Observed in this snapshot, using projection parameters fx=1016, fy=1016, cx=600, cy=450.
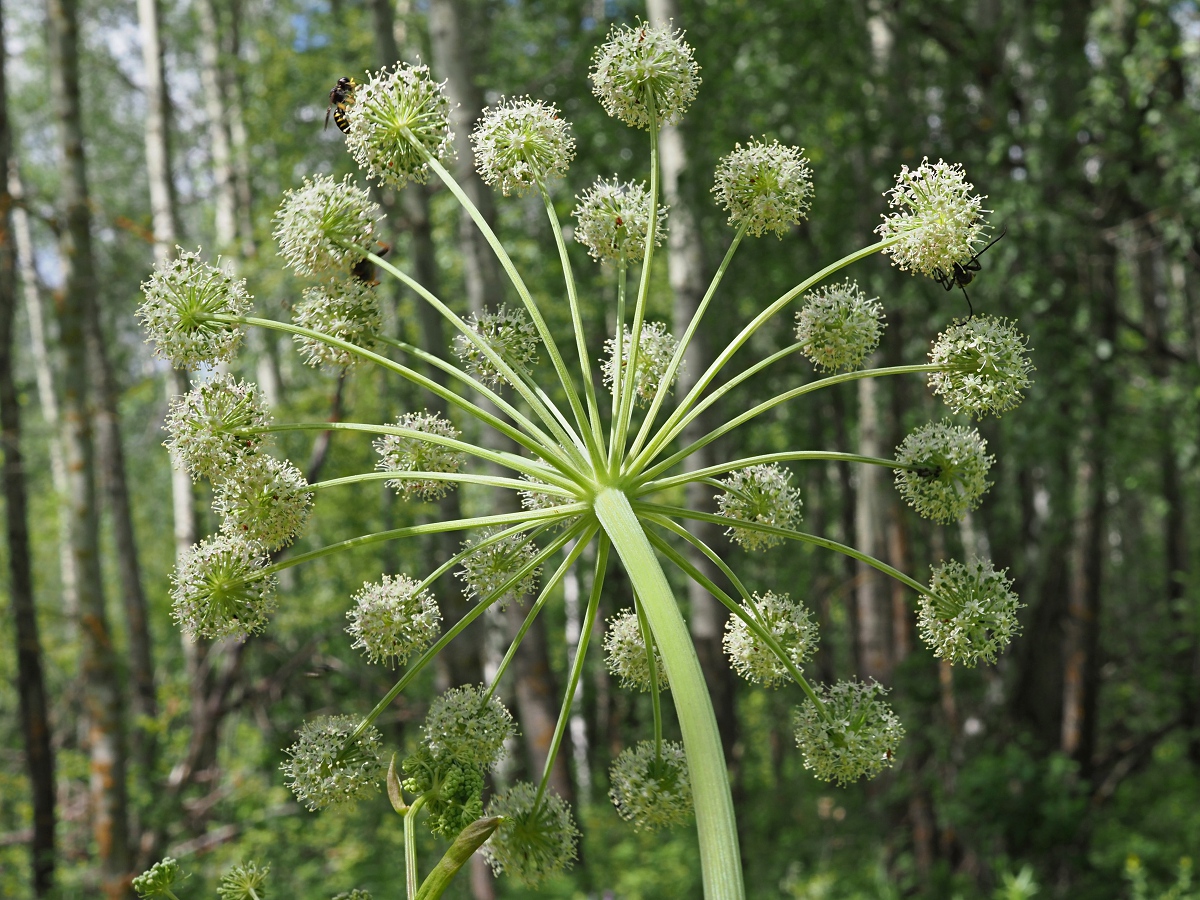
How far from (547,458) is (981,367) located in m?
0.93

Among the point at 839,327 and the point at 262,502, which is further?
the point at 839,327

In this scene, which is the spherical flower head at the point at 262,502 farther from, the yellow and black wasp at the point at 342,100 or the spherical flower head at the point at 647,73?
the spherical flower head at the point at 647,73

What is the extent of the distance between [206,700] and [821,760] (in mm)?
8311

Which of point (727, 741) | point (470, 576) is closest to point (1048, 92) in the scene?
point (727, 741)

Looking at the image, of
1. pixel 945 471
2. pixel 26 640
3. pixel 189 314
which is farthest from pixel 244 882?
pixel 26 640

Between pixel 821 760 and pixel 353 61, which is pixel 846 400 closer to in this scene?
pixel 353 61

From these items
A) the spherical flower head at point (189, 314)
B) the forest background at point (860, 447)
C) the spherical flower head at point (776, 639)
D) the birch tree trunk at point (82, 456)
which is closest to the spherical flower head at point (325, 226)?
the spherical flower head at point (189, 314)

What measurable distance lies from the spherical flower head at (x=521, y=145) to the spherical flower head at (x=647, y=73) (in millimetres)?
152

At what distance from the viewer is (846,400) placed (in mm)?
20656

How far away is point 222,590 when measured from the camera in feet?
6.42

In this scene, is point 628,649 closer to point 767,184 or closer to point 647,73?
point 767,184

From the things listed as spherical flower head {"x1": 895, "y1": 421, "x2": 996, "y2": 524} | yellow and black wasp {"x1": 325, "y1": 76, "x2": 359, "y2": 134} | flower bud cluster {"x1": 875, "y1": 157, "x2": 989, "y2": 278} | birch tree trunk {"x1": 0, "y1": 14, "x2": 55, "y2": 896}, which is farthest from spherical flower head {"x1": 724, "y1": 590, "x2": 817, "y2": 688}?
birch tree trunk {"x1": 0, "y1": 14, "x2": 55, "y2": 896}

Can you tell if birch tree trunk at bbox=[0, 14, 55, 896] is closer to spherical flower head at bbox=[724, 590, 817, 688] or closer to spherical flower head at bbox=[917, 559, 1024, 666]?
spherical flower head at bbox=[724, 590, 817, 688]

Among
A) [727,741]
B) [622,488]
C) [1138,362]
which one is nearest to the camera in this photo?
[622,488]
